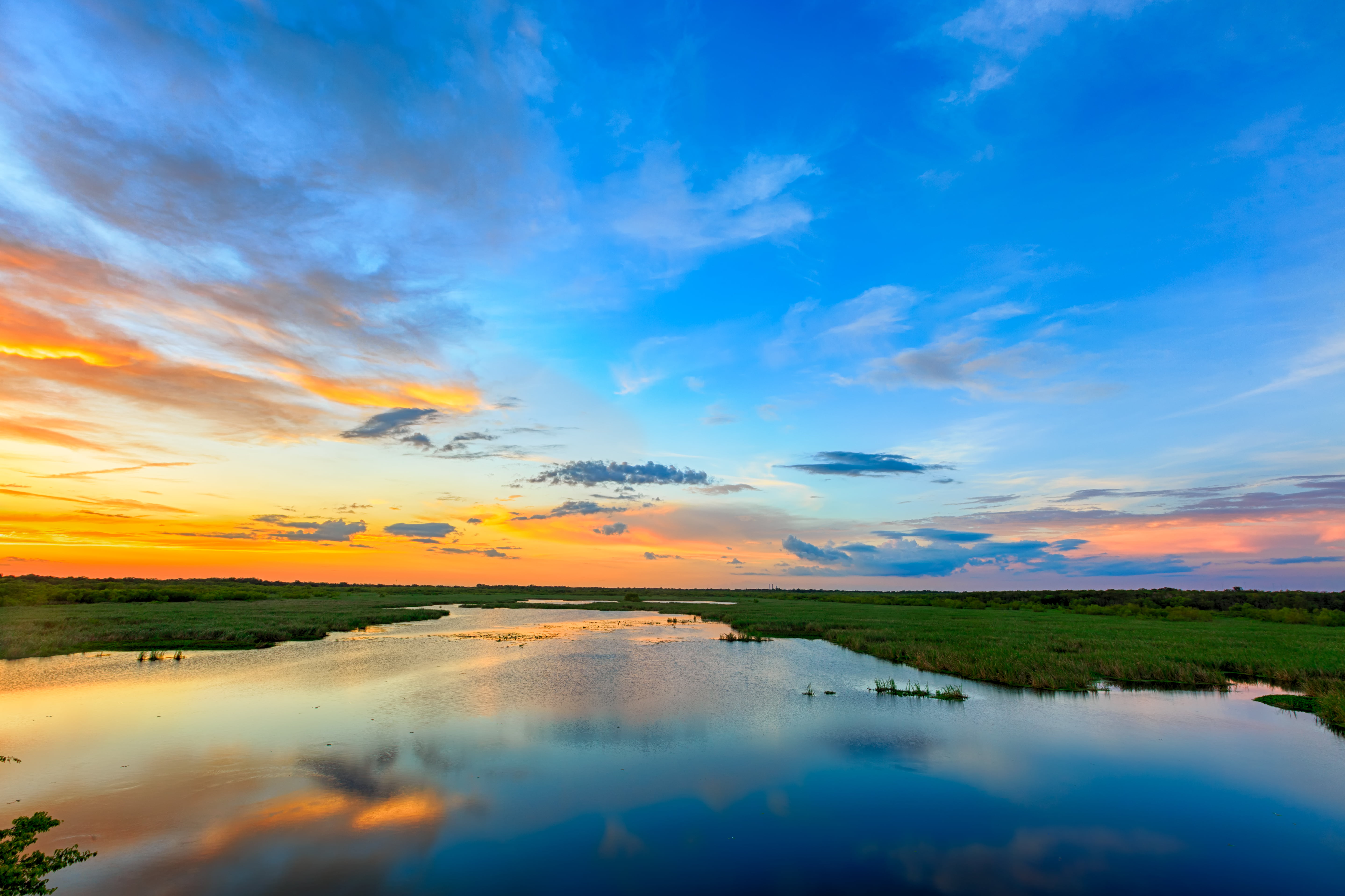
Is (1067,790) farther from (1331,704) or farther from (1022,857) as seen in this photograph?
(1331,704)

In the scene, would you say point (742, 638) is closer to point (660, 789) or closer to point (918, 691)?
point (918, 691)

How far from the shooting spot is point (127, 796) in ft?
42.6

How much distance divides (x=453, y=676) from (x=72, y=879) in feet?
64.4

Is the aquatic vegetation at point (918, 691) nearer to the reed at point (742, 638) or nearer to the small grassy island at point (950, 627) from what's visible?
the small grassy island at point (950, 627)

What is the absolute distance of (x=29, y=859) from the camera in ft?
31.8

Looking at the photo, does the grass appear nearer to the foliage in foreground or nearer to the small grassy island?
the small grassy island

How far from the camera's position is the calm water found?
33.9 feet

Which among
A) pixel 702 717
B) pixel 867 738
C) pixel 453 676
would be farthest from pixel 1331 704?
pixel 453 676

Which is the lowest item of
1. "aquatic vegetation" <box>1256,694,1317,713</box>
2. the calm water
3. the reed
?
the reed

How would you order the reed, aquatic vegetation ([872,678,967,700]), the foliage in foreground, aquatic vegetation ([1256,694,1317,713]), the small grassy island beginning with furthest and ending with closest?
the reed
the small grassy island
aquatic vegetation ([872,678,967,700])
aquatic vegetation ([1256,694,1317,713])
the foliage in foreground

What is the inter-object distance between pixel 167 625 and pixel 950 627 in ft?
209

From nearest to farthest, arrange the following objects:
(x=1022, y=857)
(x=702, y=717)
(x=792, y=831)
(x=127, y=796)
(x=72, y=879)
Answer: (x=72, y=879) → (x=1022, y=857) → (x=792, y=831) → (x=127, y=796) → (x=702, y=717)

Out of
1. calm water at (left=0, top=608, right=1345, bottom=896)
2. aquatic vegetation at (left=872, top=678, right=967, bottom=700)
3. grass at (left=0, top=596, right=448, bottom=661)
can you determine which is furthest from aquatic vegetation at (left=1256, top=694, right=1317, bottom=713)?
grass at (left=0, top=596, right=448, bottom=661)

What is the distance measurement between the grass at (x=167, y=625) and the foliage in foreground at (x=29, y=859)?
26471 millimetres
